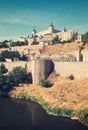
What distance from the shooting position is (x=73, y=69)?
37.2 metres

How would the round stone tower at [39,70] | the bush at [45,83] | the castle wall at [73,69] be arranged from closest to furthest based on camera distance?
the castle wall at [73,69] → the bush at [45,83] → the round stone tower at [39,70]

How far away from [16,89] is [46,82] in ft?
12.6

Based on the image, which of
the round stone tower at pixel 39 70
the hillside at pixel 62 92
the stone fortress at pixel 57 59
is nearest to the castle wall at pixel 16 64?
the stone fortress at pixel 57 59

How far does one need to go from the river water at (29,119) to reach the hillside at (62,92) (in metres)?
1.54

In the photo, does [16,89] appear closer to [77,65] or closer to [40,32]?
[77,65]

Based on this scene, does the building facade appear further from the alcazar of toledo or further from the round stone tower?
the round stone tower

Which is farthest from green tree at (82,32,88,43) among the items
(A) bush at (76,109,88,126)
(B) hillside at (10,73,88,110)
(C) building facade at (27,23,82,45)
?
(A) bush at (76,109,88,126)

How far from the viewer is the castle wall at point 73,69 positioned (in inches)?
1404

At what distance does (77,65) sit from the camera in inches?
1442

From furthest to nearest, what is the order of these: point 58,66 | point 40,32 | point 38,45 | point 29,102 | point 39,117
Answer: point 40,32 → point 38,45 → point 58,66 → point 29,102 → point 39,117

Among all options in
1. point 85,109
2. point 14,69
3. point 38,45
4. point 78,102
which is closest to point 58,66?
point 14,69

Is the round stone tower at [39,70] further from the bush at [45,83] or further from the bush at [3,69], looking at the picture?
the bush at [3,69]

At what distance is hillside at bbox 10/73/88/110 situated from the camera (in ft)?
97.2

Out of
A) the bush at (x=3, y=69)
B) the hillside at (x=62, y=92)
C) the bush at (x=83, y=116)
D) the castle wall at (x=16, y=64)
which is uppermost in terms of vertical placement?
the castle wall at (x=16, y=64)
